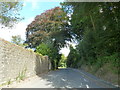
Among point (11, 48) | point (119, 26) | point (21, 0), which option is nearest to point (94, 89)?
point (119, 26)

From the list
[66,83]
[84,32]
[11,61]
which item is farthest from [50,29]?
[11,61]

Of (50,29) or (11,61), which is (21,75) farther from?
(50,29)

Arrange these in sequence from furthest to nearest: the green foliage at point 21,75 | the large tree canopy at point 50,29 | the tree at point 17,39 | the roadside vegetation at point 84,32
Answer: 1. the tree at point 17,39
2. the large tree canopy at point 50,29
3. the roadside vegetation at point 84,32
4. the green foliage at point 21,75

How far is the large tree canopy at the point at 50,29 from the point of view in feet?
88.7

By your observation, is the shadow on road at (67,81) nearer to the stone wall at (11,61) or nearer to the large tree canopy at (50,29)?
the stone wall at (11,61)

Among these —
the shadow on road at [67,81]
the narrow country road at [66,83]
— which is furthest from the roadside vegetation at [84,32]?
the shadow on road at [67,81]

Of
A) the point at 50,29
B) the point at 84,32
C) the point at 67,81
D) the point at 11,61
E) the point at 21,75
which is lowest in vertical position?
the point at 67,81

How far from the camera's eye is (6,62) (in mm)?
7008

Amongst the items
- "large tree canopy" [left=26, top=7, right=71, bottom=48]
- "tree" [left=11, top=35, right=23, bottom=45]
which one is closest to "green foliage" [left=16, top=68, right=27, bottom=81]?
"large tree canopy" [left=26, top=7, right=71, bottom=48]

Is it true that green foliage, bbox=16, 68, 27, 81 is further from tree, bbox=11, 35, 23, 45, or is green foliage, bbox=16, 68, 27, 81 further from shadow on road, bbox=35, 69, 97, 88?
tree, bbox=11, 35, 23, 45

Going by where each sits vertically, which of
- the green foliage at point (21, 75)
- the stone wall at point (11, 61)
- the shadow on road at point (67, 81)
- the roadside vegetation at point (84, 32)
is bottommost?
the shadow on road at point (67, 81)

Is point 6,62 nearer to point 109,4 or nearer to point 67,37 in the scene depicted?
point 109,4

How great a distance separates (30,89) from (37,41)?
72.1 ft

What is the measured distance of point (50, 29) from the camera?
2823cm
